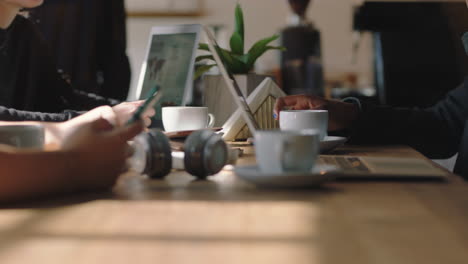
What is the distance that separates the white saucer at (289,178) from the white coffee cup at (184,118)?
61cm

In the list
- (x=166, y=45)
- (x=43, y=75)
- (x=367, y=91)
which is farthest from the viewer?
(x=367, y=91)

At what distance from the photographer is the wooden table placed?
45 cm

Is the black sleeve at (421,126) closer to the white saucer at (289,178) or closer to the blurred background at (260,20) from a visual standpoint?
the white saucer at (289,178)

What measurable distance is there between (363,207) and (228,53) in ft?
3.51

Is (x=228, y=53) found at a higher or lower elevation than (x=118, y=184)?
higher

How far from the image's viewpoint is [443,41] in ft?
9.94

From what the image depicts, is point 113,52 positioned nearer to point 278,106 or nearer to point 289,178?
point 278,106

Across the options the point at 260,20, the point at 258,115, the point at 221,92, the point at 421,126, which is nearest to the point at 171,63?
the point at 221,92

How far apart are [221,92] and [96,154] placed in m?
1.00

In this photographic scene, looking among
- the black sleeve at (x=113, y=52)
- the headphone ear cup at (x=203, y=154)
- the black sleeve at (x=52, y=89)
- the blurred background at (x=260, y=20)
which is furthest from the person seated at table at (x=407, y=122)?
the blurred background at (x=260, y=20)

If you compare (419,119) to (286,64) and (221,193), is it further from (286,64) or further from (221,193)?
(286,64)

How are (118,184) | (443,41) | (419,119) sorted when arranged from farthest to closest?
1. (443,41)
2. (419,119)
3. (118,184)

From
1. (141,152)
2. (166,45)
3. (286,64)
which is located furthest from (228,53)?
(286,64)

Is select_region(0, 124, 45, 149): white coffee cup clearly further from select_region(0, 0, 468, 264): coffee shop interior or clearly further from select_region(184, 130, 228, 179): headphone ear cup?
select_region(184, 130, 228, 179): headphone ear cup
